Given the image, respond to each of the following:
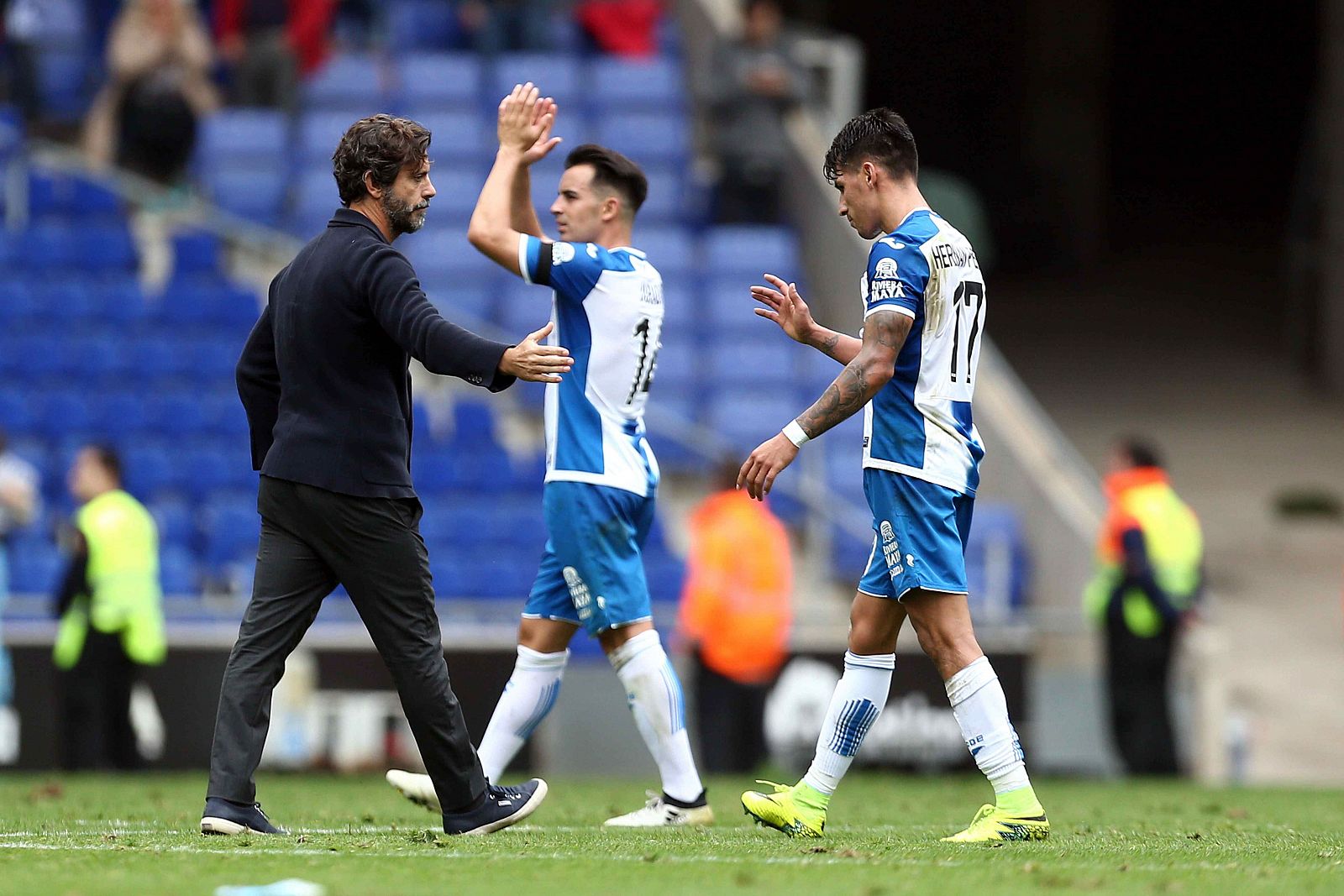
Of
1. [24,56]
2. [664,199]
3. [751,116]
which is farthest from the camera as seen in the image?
[24,56]

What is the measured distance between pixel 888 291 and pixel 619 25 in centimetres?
1329

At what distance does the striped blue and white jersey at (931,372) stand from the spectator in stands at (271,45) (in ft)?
40.9

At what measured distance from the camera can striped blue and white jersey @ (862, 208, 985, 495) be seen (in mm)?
6422

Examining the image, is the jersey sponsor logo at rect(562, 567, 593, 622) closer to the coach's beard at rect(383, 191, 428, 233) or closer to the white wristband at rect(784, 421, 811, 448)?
the white wristband at rect(784, 421, 811, 448)

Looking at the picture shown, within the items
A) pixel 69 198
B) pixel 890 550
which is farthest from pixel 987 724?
pixel 69 198

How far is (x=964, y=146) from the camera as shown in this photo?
27.9m

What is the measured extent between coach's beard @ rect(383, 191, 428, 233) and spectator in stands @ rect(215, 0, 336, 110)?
11.9 meters

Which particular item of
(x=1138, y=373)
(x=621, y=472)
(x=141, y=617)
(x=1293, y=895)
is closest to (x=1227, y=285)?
(x=1138, y=373)

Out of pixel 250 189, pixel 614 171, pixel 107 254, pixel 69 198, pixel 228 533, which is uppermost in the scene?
pixel 250 189

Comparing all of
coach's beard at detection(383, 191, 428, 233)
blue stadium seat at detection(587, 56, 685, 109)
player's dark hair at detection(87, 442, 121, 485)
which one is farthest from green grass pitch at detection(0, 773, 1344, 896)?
blue stadium seat at detection(587, 56, 685, 109)

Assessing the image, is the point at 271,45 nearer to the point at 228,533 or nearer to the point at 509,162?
the point at 228,533

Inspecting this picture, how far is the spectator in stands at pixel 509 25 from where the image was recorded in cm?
1877

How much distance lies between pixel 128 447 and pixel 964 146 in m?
15.9

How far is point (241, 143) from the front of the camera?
17453 mm
